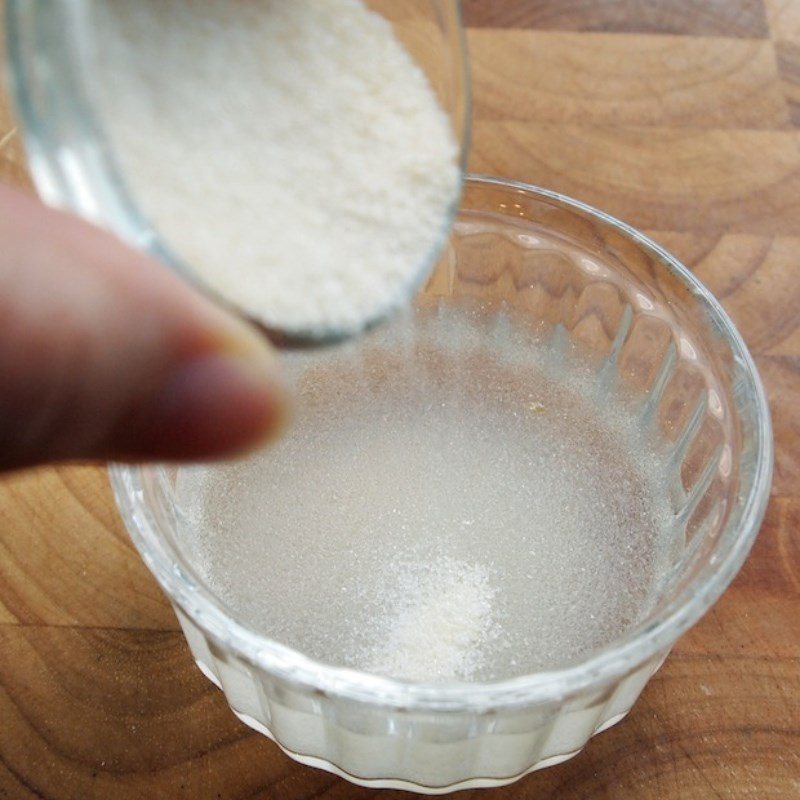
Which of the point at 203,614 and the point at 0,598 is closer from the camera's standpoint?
the point at 203,614

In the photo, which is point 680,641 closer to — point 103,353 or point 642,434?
point 642,434

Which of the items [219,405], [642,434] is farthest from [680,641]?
[219,405]

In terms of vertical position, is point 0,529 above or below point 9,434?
below

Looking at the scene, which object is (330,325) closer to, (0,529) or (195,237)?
(195,237)

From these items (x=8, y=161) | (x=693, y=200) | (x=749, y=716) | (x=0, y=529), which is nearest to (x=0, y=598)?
(x=0, y=529)

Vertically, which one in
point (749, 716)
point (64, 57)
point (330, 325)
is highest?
point (64, 57)

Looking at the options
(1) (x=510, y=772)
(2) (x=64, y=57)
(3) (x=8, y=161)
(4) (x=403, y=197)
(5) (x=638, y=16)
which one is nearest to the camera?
(2) (x=64, y=57)

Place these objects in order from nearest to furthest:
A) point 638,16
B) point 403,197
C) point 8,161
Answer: point 403,197, point 8,161, point 638,16
